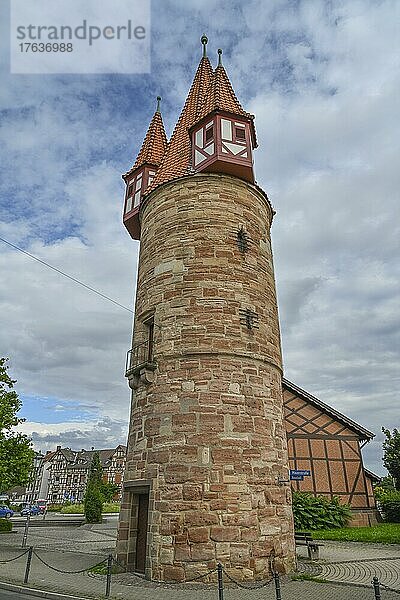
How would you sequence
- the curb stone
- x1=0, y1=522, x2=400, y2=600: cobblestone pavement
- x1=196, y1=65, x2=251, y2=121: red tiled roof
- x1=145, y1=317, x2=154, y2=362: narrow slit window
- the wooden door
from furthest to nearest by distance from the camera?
1. x1=196, y1=65, x2=251, y2=121: red tiled roof
2. x1=145, y1=317, x2=154, y2=362: narrow slit window
3. the wooden door
4. x1=0, y1=522, x2=400, y2=600: cobblestone pavement
5. the curb stone

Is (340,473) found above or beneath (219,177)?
beneath

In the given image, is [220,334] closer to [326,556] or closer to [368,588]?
[368,588]

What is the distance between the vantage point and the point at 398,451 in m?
30.9

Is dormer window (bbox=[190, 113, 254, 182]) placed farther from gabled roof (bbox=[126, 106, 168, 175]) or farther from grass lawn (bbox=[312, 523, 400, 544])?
grass lawn (bbox=[312, 523, 400, 544])

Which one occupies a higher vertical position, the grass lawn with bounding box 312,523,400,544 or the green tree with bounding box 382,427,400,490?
the green tree with bounding box 382,427,400,490

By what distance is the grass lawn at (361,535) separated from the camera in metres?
16.6

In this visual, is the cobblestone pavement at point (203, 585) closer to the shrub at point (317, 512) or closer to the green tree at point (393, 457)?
the shrub at point (317, 512)

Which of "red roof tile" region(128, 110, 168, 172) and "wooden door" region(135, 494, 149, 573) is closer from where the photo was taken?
"wooden door" region(135, 494, 149, 573)

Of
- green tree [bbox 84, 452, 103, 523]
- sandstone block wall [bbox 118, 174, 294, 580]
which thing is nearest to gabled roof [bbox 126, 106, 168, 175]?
sandstone block wall [bbox 118, 174, 294, 580]

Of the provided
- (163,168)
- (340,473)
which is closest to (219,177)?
(163,168)

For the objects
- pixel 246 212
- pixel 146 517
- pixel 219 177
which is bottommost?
pixel 146 517

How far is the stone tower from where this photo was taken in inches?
377

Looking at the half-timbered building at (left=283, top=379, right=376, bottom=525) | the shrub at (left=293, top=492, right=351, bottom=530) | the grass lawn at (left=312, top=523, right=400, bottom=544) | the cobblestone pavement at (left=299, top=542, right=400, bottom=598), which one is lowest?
the cobblestone pavement at (left=299, top=542, right=400, bottom=598)

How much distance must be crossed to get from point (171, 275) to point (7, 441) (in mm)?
8899
